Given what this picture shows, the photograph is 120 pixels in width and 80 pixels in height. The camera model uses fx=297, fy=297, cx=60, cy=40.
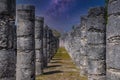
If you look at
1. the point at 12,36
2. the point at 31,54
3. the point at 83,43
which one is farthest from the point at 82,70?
the point at 12,36

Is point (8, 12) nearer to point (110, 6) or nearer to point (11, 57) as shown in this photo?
point (11, 57)

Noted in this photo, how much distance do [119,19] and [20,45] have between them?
8296 mm

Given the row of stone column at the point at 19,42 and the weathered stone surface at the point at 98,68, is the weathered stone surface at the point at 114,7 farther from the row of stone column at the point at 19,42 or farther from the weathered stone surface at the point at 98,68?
the weathered stone surface at the point at 98,68

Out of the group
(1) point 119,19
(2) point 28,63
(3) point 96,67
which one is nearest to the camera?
(1) point 119,19

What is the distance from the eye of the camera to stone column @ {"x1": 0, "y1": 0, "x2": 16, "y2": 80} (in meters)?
6.25

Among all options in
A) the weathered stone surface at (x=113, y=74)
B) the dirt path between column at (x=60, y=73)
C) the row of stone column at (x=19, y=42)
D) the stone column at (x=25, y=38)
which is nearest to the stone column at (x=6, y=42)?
the row of stone column at (x=19, y=42)

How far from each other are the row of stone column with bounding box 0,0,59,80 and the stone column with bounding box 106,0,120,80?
2071 mm

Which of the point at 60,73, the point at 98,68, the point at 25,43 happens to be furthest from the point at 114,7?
the point at 60,73

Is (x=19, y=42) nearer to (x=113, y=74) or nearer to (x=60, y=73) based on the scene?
(x=60, y=73)

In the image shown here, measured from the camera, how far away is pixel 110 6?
20.6 feet

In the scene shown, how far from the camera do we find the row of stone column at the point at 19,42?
6324mm

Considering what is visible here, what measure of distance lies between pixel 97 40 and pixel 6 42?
5775 millimetres

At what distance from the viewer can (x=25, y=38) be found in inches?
539

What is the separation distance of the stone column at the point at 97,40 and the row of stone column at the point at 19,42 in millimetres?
2918
